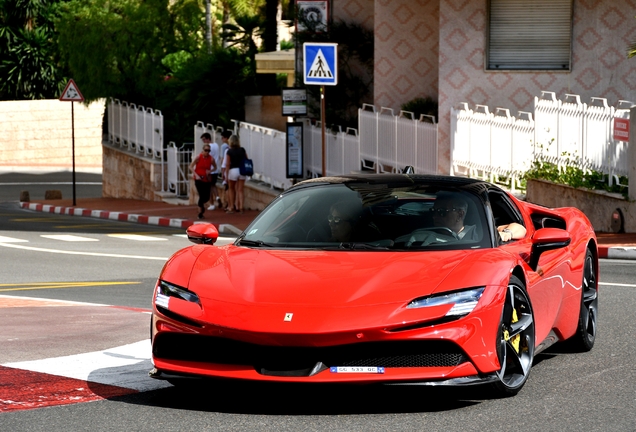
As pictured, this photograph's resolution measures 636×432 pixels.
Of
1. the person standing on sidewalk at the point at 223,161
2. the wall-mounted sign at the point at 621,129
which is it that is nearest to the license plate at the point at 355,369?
the wall-mounted sign at the point at 621,129

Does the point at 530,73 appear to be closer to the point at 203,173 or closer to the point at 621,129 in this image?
the point at 621,129

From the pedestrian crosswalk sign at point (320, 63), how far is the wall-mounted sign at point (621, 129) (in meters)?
4.79

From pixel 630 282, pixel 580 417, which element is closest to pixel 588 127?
pixel 630 282

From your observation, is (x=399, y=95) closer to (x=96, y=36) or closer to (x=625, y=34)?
(x=625, y=34)

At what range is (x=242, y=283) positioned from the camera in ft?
22.1

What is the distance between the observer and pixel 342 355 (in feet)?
20.6

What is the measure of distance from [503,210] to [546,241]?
79 cm

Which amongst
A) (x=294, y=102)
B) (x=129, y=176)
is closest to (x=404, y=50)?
(x=294, y=102)

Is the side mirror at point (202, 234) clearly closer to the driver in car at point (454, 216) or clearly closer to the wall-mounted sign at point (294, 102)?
the driver in car at point (454, 216)

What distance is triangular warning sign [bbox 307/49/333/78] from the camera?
21031 mm

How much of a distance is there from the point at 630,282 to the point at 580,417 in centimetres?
697

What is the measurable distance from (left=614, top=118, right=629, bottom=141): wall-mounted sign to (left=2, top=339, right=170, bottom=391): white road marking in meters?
11.6

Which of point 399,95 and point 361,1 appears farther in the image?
point 361,1

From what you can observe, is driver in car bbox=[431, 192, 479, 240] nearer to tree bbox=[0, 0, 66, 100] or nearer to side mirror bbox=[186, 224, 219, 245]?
side mirror bbox=[186, 224, 219, 245]
